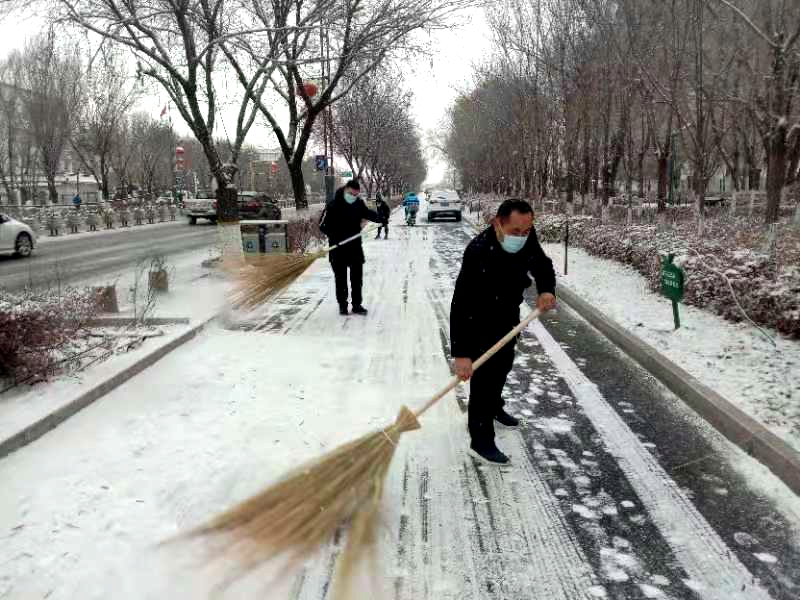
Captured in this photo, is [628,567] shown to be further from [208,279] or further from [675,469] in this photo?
[208,279]

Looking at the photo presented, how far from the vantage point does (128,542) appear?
2.72 meters

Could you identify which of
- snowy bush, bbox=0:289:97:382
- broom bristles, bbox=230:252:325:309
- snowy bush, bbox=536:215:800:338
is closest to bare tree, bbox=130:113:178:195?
snowy bush, bbox=536:215:800:338

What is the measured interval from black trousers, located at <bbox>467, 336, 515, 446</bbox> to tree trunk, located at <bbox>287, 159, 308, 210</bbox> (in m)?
14.2

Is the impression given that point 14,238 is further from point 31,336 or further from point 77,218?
point 31,336

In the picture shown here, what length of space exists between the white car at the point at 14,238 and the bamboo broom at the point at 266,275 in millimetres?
10838

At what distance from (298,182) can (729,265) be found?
1239cm

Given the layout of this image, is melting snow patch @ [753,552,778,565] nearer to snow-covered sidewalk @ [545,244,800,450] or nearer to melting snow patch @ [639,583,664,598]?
melting snow patch @ [639,583,664,598]

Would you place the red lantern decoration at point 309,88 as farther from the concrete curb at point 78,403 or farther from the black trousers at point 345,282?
the concrete curb at point 78,403

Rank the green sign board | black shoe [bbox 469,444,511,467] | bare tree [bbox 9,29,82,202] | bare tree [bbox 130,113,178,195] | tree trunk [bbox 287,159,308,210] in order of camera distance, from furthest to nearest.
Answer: bare tree [bbox 130,113,178,195], bare tree [bbox 9,29,82,202], tree trunk [bbox 287,159,308,210], the green sign board, black shoe [bbox 469,444,511,467]

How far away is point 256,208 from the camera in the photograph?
26.4m

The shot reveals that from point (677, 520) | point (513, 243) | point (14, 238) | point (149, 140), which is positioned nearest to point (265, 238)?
point (14, 238)

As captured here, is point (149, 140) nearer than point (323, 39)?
No

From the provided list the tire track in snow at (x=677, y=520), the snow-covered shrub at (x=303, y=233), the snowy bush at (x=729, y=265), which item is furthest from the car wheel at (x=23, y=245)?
the tire track in snow at (x=677, y=520)

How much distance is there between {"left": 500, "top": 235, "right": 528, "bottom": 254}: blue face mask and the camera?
344 cm
